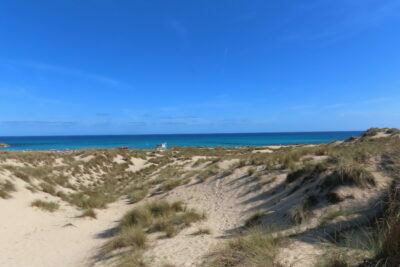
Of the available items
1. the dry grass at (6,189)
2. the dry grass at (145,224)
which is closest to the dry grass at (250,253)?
the dry grass at (145,224)

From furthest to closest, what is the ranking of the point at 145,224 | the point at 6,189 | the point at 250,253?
the point at 6,189 < the point at 145,224 < the point at 250,253

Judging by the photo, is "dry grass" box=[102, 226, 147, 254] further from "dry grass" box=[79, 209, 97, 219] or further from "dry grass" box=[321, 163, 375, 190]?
"dry grass" box=[321, 163, 375, 190]

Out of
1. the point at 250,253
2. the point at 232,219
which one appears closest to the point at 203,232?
the point at 232,219

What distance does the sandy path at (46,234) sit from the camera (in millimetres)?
7211

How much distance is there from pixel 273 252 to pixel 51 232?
366 inches

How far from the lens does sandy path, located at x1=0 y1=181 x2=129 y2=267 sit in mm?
7211

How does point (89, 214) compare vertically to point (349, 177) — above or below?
below

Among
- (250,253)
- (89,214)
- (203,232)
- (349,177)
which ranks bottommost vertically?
(89,214)

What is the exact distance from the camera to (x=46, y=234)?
923 cm

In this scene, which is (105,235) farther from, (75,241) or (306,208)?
(306,208)

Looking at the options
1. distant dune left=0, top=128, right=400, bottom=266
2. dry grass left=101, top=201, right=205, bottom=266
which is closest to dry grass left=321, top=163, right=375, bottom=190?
distant dune left=0, top=128, right=400, bottom=266

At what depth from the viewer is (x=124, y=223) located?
31.6 ft

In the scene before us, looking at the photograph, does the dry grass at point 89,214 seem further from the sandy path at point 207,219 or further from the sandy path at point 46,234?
the sandy path at point 207,219

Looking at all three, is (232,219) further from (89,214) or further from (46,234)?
(46,234)
